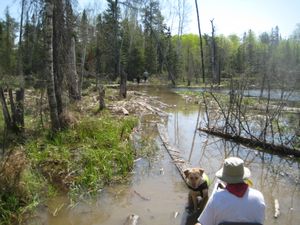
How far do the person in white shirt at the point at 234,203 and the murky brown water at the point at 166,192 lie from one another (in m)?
2.91

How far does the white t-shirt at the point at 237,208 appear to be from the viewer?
3.18m

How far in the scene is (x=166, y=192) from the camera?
7.45 m

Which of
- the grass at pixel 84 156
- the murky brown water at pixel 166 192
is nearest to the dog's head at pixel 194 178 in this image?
the murky brown water at pixel 166 192

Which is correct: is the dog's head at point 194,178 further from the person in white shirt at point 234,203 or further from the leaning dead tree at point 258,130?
the leaning dead tree at point 258,130

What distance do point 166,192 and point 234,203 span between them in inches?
172

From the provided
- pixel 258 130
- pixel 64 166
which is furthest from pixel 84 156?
pixel 258 130

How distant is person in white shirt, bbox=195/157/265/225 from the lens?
10.5ft

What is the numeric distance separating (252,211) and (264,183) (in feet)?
18.0

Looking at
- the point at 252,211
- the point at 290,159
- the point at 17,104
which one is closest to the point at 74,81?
the point at 17,104

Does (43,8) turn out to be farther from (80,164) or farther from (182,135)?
(182,135)

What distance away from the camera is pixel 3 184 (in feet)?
20.4

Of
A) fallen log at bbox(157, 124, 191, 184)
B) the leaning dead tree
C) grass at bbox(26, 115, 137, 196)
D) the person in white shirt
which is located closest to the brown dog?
fallen log at bbox(157, 124, 191, 184)

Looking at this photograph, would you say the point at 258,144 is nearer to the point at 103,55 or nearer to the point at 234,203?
the point at 234,203

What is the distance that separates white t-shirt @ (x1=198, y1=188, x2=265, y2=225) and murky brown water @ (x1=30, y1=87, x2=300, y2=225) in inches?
116
